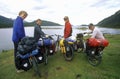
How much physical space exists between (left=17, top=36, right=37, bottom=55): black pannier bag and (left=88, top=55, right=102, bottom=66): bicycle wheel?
11.8ft

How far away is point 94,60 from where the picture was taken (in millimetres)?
9406

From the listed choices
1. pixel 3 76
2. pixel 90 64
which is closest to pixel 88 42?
pixel 90 64

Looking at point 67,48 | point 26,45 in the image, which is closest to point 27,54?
point 26,45

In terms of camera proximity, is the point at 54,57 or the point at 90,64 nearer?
the point at 90,64

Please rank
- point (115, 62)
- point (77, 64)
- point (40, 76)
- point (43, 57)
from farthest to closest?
1. point (115, 62)
2. point (77, 64)
3. point (43, 57)
4. point (40, 76)

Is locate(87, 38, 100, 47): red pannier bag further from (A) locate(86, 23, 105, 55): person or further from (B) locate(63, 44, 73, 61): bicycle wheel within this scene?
(B) locate(63, 44, 73, 61): bicycle wheel

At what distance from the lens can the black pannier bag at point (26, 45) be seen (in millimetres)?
7815

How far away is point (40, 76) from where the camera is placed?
26.6 feet

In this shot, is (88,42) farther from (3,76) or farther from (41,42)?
(3,76)

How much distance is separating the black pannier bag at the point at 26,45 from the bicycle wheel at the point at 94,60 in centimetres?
359

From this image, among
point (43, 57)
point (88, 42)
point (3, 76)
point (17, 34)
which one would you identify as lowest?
point (3, 76)

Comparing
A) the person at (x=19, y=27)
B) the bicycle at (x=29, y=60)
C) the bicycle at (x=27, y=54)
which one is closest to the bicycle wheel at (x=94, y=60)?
the bicycle at (x=27, y=54)

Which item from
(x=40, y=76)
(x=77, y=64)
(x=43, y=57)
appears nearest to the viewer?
(x=40, y=76)

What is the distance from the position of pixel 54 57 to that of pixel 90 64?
256cm
